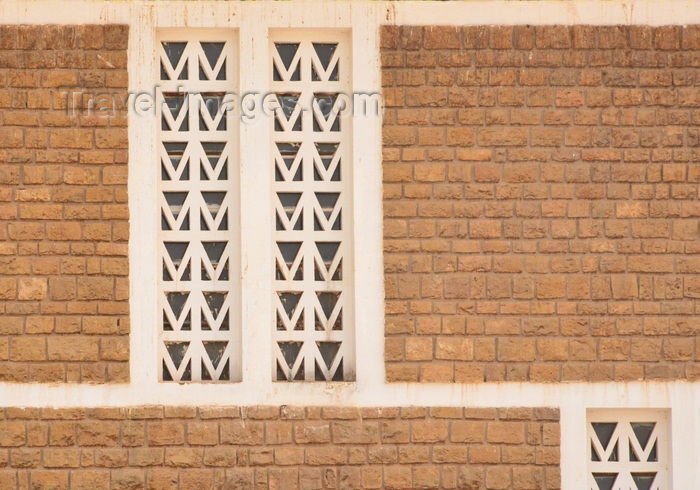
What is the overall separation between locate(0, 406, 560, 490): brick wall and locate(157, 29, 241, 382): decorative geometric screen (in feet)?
1.18

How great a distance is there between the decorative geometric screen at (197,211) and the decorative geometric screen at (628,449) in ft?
7.43

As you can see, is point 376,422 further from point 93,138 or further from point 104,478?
point 93,138

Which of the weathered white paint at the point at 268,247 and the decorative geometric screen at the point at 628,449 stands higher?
the weathered white paint at the point at 268,247

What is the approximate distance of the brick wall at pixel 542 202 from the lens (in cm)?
568

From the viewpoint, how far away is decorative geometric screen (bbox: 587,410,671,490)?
580cm

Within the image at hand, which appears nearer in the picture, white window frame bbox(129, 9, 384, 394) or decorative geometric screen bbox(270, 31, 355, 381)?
white window frame bbox(129, 9, 384, 394)

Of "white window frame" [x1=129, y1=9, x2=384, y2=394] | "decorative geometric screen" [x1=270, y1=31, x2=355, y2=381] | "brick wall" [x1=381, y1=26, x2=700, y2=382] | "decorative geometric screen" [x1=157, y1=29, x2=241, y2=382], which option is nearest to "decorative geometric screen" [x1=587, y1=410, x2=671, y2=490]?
"brick wall" [x1=381, y1=26, x2=700, y2=382]

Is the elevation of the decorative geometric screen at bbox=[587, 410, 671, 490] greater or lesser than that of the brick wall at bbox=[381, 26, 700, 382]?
lesser

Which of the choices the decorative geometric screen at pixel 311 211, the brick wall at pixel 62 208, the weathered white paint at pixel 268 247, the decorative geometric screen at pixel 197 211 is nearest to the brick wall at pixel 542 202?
the weathered white paint at pixel 268 247

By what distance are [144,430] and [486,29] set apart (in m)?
3.17

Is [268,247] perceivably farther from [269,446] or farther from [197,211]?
[269,446]

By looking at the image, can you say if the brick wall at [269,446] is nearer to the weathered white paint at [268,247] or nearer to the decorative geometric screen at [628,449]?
the weathered white paint at [268,247]

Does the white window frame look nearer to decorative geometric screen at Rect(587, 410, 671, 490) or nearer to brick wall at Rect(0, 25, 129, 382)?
brick wall at Rect(0, 25, 129, 382)

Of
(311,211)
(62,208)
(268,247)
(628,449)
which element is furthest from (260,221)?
(628,449)
